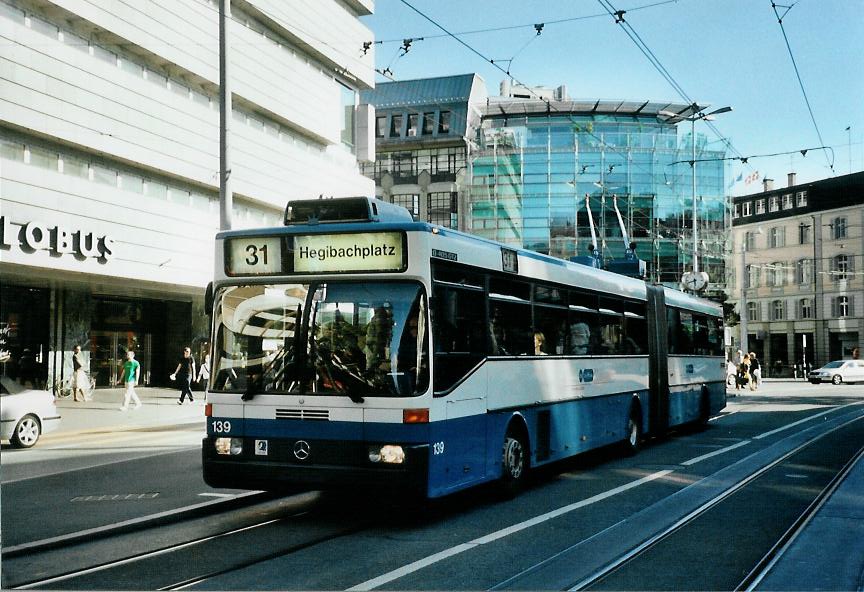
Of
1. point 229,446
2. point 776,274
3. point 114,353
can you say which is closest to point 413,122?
point 776,274

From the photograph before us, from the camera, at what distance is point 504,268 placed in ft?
34.9

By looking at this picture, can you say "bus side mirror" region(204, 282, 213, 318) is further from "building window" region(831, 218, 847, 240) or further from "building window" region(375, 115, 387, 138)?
"building window" region(831, 218, 847, 240)

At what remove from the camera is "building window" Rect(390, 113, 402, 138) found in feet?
229

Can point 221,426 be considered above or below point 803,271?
below

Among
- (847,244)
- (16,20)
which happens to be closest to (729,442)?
(16,20)

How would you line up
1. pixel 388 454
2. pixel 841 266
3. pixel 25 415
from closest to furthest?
1. pixel 388 454
2. pixel 25 415
3. pixel 841 266

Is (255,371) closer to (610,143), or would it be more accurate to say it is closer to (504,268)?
(504,268)

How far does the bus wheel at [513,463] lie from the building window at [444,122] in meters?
57.9

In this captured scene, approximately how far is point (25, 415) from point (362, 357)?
430 inches

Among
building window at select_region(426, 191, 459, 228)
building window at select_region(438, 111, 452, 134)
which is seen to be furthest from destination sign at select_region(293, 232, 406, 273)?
building window at select_region(438, 111, 452, 134)

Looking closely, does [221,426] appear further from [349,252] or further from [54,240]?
[54,240]

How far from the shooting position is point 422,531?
8672 mm

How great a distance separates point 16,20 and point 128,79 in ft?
14.4

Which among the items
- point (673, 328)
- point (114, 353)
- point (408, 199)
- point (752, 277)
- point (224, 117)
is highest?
point (408, 199)
